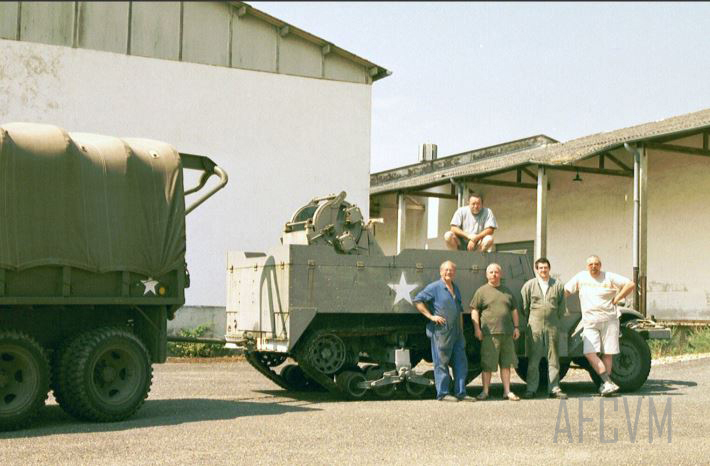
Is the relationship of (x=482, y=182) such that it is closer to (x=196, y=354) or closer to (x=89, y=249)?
(x=196, y=354)

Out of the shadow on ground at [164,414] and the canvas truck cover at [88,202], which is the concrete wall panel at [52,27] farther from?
the shadow on ground at [164,414]

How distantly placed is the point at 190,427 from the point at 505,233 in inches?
862

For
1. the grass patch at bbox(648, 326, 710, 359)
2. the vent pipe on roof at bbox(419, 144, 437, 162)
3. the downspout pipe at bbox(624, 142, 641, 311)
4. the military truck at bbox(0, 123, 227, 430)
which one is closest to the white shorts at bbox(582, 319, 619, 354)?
the military truck at bbox(0, 123, 227, 430)

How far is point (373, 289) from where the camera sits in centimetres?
1199

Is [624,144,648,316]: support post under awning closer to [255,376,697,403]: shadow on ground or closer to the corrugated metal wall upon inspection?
[255,376,697,403]: shadow on ground

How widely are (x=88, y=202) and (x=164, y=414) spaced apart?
7.99 ft

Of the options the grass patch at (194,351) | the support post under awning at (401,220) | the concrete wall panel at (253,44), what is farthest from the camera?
the support post under awning at (401,220)

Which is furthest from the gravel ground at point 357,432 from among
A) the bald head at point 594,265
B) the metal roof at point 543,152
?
the metal roof at point 543,152

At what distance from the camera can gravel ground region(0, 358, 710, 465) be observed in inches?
293

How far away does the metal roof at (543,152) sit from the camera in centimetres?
2041

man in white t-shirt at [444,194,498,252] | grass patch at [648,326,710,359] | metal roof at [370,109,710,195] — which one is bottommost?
grass patch at [648,326,710,359]

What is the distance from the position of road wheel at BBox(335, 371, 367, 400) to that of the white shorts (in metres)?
3.15

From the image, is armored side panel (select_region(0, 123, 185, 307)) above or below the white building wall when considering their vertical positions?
below

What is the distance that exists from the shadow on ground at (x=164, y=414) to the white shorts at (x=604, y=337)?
4083 millimetres
